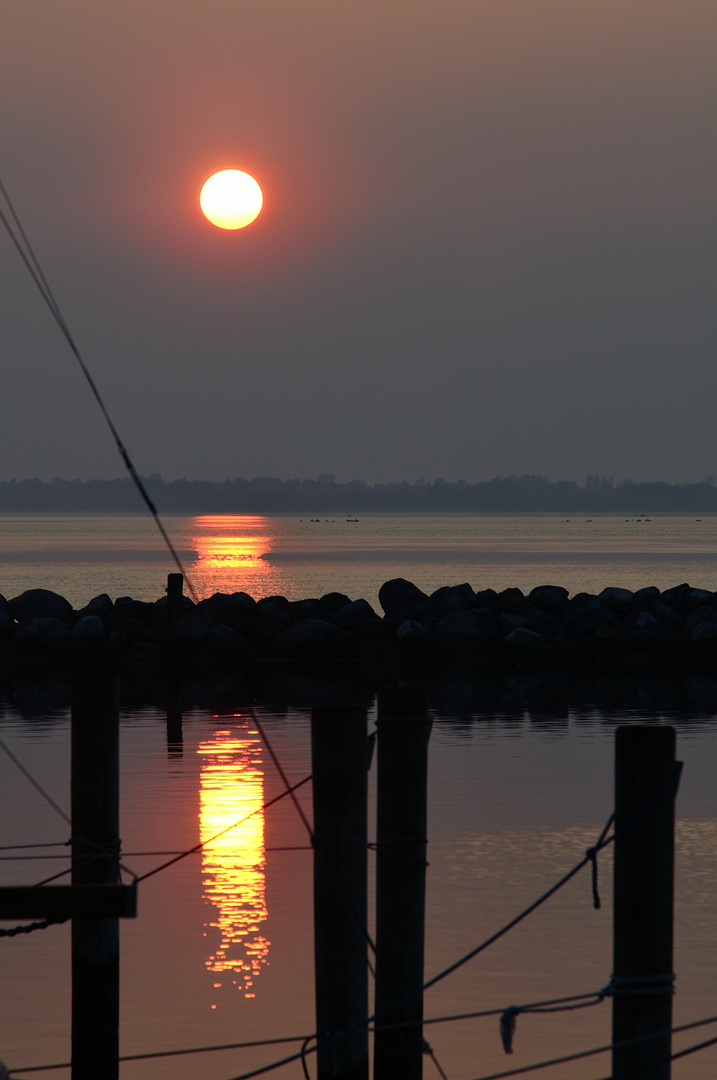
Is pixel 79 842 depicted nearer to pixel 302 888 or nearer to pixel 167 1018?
pixel 167 1018

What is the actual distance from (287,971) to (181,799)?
6.23 metres

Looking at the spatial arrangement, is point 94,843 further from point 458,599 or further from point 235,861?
point 458,599

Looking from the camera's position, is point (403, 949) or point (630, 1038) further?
point (403, 949)

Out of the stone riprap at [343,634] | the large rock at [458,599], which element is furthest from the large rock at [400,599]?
the stone riprap at [343,634]

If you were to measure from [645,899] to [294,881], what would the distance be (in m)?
6.43

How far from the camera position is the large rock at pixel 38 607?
35.9 metres

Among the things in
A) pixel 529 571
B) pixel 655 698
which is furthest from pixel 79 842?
pixel 529 571

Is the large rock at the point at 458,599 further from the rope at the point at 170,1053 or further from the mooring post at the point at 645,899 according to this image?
the mooring post at the point at 645,899

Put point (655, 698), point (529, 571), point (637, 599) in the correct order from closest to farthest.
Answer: point (655, 698), point (637, 599), point (529, 571)

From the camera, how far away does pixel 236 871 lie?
12.8 m

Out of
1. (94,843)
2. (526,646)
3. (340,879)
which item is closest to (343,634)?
(526,646)

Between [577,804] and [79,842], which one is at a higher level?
[79,842]

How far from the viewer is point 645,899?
6488 millimetres

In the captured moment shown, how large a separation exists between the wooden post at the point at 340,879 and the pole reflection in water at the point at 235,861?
2.36 metres
